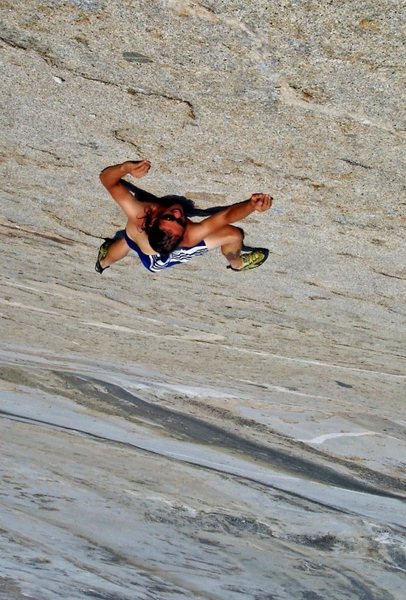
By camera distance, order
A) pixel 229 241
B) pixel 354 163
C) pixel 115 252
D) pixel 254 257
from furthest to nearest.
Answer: pixel 115 252
pixel 254 257
pixel 229 241
pixel 354 163

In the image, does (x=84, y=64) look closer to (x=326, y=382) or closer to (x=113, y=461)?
(x=326, y=382)

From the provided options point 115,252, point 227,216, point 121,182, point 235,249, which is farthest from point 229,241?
point 115,252

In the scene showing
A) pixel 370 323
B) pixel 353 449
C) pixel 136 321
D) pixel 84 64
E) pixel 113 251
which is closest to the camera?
→ pixel 84 64

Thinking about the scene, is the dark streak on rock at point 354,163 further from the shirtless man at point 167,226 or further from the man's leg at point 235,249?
the man's leg at point 235,249

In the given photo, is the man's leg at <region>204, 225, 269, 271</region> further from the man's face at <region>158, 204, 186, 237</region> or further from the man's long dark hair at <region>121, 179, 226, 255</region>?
the man's face at <region>158, 204, 186, 237</region>

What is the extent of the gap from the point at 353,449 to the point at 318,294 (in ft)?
7.59

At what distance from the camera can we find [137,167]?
3277 mm

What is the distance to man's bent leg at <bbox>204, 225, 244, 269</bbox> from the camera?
3.56 m

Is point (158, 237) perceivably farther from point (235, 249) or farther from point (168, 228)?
point (235, 249)

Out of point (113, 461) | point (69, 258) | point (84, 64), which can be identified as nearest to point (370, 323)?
point (69, 258)

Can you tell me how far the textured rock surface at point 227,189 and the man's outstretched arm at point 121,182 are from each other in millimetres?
60

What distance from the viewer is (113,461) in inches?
250

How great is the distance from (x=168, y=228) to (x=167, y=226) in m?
0.01

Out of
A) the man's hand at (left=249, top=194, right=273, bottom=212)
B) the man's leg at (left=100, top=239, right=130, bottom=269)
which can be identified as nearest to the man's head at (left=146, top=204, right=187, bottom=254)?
the man's hand at (left=249, top=194, right=273, bottom=212)
